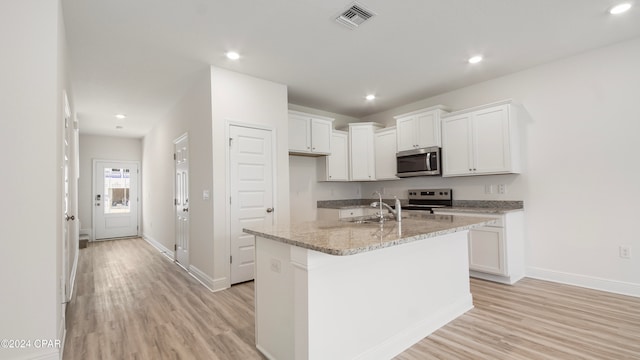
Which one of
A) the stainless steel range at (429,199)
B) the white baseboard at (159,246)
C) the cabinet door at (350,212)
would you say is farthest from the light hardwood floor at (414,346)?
the cabinet door at (350,212)

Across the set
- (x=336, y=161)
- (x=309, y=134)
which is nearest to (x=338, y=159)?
(x=336, y=161)

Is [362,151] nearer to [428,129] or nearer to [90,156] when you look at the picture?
[428,129]

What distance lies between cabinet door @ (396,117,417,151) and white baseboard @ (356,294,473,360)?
8.68 feet

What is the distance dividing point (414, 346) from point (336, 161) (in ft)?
11.6

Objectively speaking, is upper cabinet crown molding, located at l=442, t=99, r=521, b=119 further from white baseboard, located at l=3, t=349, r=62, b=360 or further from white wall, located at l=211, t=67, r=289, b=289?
white baseboard, located at l=3, t=349, r=62, b=360

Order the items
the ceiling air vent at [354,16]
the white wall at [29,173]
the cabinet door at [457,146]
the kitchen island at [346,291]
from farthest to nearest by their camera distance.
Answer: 1. the cabinet door at [457,146]
2. the ceiling air vent at [354,16]
3. the white wall at [29,173]
4. the kitchen island at [346,291]

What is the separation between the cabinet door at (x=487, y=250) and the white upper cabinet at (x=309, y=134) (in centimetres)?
263

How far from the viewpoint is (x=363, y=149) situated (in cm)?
545

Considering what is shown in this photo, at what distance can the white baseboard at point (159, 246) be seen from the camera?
5262 mm

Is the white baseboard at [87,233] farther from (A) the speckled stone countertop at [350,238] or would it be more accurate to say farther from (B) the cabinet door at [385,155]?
(A) the speckled stone countertop at [350,238]

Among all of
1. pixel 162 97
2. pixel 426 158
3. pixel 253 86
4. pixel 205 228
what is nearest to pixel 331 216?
pixel 426 158

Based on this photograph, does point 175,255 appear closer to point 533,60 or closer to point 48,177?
point 48,177

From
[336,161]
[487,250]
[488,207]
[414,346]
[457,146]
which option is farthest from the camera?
[336,161]

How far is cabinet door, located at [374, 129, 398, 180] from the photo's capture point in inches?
203
